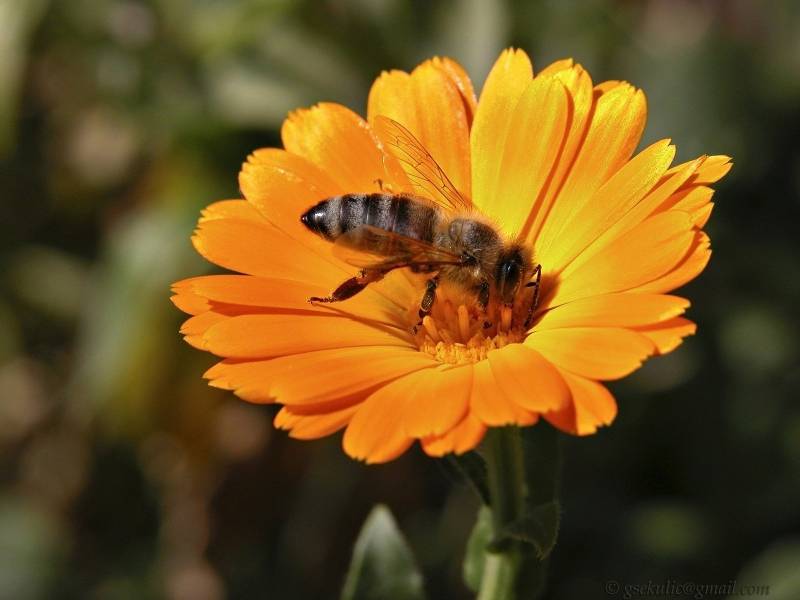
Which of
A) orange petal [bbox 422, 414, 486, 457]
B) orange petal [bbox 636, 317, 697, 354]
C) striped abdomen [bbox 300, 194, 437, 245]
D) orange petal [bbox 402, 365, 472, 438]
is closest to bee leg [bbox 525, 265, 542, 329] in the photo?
striped abdomen [bbox 300, 194, 437, 245]

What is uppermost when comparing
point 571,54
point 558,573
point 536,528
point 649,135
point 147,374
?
point 571,54

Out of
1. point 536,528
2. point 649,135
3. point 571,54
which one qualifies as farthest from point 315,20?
point 536,528

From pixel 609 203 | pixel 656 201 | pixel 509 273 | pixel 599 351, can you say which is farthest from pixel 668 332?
pixel 509 273

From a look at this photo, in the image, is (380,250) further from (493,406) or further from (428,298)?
(493,406)

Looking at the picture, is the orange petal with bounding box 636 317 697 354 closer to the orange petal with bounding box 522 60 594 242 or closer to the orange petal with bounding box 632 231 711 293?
the orange petal with bounding box 632 231 711 293

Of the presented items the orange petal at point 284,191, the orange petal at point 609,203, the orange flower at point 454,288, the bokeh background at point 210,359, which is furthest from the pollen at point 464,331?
the bokeh background at point 210,359

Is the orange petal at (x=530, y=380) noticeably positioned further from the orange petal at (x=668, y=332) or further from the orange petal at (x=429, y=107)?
the orange petal at (x=429, y=107)

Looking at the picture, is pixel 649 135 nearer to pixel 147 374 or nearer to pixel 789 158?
pixel 789 158
